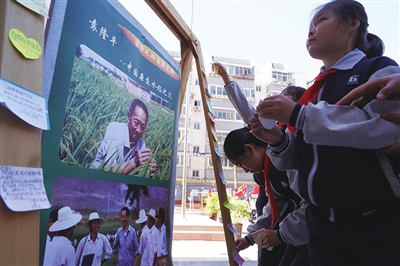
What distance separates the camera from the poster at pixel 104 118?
626 millimetres

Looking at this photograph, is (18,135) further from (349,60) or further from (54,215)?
(349,60)

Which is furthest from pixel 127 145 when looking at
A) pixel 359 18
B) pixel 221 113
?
pixel 221 113

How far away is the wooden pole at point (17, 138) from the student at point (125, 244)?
1.10ft

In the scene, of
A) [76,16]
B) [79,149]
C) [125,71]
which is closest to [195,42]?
[125,71]

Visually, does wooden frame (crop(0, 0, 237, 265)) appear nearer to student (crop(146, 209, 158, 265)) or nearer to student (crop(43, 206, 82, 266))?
student (crop(43, 206, 82, 266))

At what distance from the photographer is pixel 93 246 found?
0.72 metres

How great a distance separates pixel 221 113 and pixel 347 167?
1602 centimetres

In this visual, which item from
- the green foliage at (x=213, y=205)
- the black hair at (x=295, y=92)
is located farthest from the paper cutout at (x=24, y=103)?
the green foliage at (x=213, y=205)

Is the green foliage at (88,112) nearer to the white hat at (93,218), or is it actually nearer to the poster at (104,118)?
the poster at (104,118)

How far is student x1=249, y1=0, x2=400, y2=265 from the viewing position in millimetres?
623

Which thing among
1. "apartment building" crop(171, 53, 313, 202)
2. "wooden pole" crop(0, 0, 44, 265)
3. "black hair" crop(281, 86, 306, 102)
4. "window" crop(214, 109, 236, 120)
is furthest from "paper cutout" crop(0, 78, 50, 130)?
"window" crop(214, 109, 236, 120)

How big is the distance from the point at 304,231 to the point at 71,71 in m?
0.83

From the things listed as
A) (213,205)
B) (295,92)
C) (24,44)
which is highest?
(295,92)

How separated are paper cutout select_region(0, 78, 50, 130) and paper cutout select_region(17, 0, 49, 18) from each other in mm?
149
